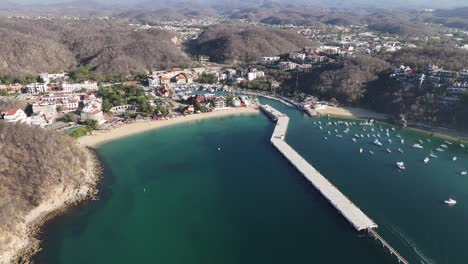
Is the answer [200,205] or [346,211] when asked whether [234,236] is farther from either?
[346,211]

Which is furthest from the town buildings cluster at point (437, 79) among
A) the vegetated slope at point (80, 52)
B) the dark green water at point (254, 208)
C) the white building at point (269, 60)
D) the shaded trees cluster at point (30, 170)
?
the vegetated slope at point (80, 52)

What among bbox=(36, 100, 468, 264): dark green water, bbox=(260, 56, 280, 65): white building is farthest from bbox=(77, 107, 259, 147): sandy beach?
bbox=(260, 56, 280, 65): white building

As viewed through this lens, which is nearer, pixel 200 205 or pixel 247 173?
pixel 200 205

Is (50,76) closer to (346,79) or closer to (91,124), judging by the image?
(91,124)

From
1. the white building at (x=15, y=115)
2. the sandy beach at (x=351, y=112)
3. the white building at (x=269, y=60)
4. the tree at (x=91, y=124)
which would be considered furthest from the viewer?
the white building at (x=269, y=60)

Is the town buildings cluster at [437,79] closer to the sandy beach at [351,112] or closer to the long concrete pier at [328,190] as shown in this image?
the sandy beach at [351,112]

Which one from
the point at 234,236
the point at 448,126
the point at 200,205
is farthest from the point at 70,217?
the point at 448,126

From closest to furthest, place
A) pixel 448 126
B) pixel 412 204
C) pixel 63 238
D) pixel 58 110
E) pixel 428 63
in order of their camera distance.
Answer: pixel 63 238, pixel 412 204, pixel 448 126, pixel 58 110, pixel 428 63

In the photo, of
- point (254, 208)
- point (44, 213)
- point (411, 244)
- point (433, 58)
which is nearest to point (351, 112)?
point (433, 58)
